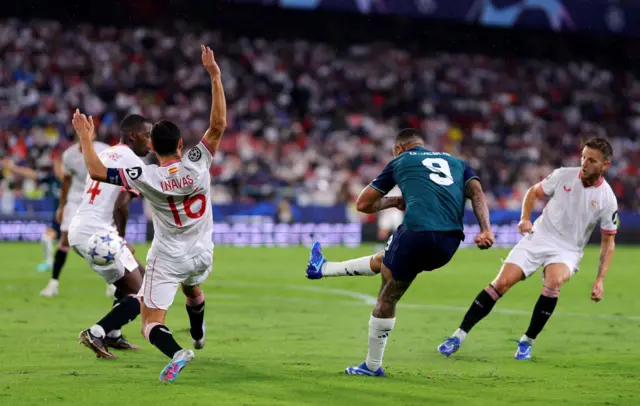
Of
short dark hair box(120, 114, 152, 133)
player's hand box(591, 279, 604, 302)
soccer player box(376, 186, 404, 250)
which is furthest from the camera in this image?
soccer player box(376, 186, 404, 250)

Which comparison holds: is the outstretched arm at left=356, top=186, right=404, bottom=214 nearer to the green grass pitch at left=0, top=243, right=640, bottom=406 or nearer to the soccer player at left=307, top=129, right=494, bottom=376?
the soccer player at left=307, top=129, right=494, bottom=376

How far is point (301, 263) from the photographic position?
2361 centimetres

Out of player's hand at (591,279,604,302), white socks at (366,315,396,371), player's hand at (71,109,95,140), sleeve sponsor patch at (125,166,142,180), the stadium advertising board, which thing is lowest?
white socks at (366,315,396,371)

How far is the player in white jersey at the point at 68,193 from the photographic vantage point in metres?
14.4

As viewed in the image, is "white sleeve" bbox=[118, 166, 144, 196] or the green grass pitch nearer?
the green grass pitch

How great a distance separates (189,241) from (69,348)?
248 centimetres

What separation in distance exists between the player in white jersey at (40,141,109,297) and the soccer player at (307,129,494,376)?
6.89 metres

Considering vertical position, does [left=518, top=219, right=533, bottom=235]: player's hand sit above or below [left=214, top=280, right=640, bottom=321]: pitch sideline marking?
above

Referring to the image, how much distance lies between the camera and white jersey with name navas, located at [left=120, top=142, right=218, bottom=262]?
7891 millimetres

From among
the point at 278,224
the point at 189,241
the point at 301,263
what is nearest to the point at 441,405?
the point at 189,241

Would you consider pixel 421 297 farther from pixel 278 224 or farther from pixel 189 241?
pixel 278 224

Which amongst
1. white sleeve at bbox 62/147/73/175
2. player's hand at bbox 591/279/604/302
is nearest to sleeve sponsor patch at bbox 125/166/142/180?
player's hand at bbox 591/279/604/302

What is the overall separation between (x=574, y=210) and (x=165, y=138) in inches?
178

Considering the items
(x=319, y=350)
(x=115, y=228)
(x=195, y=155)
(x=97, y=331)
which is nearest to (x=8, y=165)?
(x=115, y=228)
